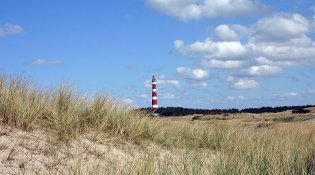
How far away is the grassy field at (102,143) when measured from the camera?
23.8ft

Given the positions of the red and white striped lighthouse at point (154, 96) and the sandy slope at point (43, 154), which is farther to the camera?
the red and white striped lighthouse at point (154, 96)

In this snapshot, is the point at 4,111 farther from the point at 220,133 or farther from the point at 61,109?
the point at 220,133

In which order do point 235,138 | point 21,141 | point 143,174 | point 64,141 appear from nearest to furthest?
point 143,174
point 21,141
point 64,141
point 235,138

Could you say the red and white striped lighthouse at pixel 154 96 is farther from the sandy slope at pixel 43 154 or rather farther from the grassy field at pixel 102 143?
the sandy slope at pixel 43 154

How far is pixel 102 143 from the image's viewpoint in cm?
966

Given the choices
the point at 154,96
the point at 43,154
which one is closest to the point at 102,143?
the point at 43,154

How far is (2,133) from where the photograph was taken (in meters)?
8.43

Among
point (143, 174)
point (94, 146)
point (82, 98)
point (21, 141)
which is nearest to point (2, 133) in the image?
point (21, 141)

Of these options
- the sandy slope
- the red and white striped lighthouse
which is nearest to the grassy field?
the sandy slope

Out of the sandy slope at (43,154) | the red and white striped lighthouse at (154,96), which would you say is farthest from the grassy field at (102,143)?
the red and white striped lighthouse at (154,96)

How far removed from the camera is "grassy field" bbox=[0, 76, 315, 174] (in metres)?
7.26

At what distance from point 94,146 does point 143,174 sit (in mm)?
3136

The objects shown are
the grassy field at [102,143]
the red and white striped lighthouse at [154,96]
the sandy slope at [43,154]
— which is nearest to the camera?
the grassy field at [102,143]

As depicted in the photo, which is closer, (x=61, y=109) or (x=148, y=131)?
(x=61, y=109)
